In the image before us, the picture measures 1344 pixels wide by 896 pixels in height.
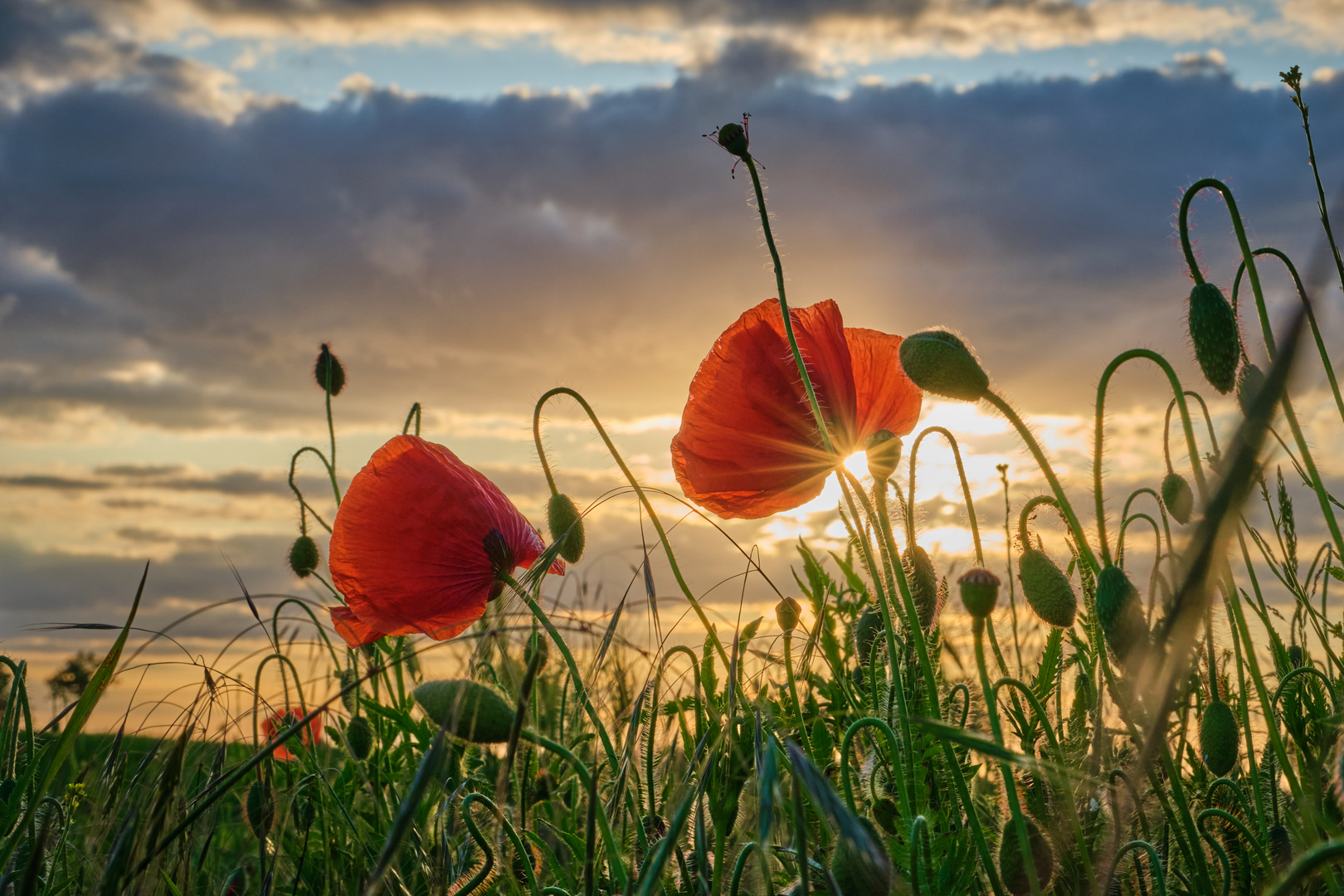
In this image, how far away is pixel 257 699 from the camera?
6.08ft

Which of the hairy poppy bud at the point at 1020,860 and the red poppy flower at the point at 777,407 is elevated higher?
the red poppy flower at the point at 777,407

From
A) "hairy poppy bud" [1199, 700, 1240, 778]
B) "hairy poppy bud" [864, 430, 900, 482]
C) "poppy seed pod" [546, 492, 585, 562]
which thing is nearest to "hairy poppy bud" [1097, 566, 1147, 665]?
"hairy poppy bud" [864, 430, 900, 482]

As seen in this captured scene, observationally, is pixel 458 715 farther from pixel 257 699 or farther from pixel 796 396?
pixel 796 396

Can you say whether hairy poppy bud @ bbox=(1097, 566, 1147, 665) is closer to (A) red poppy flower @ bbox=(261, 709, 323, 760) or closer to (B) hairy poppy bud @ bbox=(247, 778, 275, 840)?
(A) red poppy flower @ bbox=(261, 709, 323, 760)

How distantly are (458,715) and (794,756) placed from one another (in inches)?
21.4

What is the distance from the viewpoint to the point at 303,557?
3172mm

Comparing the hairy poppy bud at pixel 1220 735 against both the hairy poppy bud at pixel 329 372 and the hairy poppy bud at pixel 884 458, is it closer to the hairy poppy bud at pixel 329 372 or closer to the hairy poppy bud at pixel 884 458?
the hairy poppy bud at pixel 884 458

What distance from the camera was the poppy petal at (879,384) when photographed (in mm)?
2104

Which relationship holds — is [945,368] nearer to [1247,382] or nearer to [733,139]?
[733,139]

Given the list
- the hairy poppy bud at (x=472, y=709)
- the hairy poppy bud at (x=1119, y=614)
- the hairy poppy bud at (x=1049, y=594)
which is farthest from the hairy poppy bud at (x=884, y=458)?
the hairy poppy bud at (x=472, y=709)

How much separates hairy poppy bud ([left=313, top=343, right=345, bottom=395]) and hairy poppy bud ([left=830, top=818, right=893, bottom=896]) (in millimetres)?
2526

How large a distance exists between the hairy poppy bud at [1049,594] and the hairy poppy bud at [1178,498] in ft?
2.17

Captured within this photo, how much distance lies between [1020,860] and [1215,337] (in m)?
0.72

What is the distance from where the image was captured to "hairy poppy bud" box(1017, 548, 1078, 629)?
1.47m
